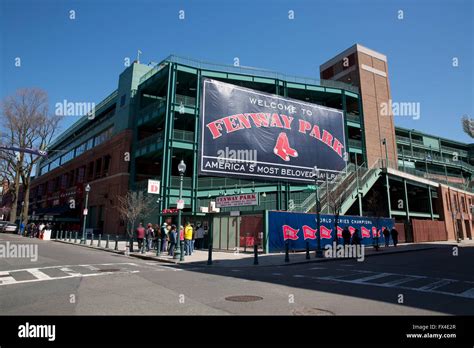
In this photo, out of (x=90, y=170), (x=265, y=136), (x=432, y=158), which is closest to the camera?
(x=265, y=136)

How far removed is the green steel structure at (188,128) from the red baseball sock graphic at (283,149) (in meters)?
3.16

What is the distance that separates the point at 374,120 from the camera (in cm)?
4506

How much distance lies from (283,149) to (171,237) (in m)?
19.5

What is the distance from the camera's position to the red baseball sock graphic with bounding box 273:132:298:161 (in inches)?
1346

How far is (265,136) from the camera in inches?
1328

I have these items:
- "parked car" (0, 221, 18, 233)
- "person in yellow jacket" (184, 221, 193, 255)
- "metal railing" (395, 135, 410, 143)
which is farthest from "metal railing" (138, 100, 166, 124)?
"metal railing" (395, 135, 410, 143)

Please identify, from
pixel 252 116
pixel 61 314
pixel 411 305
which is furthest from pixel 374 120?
pixel 61 314

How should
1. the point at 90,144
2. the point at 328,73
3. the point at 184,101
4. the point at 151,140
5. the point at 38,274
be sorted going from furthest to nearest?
the point at 90,144, the point at 328,73, the point at 151,140, the point at 184,101, the point at 38,274

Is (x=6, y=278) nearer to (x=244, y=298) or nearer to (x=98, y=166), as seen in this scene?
(x=244, y=298)

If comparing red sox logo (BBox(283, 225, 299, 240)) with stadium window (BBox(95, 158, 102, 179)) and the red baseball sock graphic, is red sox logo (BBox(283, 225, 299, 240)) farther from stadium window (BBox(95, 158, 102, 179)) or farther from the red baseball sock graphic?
stadium window (BBox(95, 158, 102, 179))

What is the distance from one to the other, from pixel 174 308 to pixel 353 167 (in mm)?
29679

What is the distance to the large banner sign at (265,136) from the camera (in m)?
30.8

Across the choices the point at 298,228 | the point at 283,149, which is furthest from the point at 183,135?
the point at 298,228
